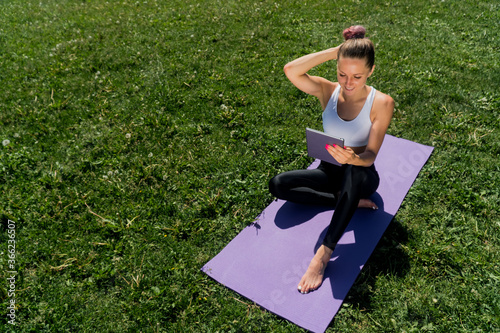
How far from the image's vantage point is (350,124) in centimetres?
369

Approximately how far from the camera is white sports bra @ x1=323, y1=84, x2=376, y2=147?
3.62 meters

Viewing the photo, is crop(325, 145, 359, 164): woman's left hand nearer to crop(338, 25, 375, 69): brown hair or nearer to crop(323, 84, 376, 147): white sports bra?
crop(323, 84, 376, 147): white sports bra

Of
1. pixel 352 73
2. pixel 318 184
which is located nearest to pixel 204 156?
pixel 318 184

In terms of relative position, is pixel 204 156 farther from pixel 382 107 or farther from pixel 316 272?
pixel 382 107

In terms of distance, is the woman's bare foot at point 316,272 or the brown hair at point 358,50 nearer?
the brown hair at point 358,50

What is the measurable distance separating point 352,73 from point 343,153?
70cm

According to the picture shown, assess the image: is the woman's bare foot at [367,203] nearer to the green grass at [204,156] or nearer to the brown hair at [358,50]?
the green grass at [204,156]

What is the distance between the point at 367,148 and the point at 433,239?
1.30 metres

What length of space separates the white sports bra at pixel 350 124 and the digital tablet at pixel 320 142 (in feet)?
0.92

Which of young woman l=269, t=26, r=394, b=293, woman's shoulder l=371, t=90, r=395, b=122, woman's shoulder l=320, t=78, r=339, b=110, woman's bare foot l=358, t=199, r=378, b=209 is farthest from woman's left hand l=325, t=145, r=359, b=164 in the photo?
woman's bare foot l=358, t=199, r=378, b=209

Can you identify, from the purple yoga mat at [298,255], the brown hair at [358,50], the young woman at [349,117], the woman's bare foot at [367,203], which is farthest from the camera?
the woman's bare foot at [367,203]

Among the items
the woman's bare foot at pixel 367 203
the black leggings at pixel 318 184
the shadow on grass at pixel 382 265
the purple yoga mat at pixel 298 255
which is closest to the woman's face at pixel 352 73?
the black leggings at pixel 318 184

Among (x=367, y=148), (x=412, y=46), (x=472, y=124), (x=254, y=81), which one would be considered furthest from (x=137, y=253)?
(x=412, y=46)

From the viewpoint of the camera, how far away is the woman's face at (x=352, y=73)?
10.7 feet
